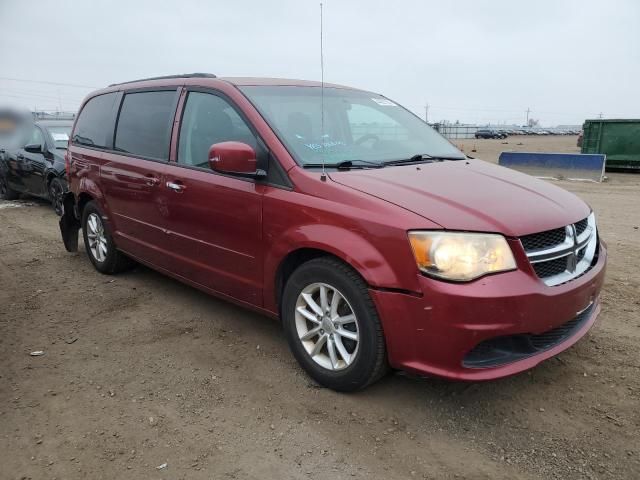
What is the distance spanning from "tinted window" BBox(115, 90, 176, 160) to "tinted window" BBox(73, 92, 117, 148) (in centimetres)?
29

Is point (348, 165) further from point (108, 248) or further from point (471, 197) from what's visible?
point (108, 248)

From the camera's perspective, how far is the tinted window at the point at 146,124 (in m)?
4.10

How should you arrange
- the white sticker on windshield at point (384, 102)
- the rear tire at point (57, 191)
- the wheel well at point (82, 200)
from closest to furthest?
the white sticker on windshield at point (384, 102), the wheel well at point (82, 200), the rear tire at point (57, 191)

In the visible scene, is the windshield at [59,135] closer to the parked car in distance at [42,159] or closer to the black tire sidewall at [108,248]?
the parked car in distance at [42,159]

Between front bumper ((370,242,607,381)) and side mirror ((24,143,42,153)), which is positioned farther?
side mirror ((24,143,42,153))

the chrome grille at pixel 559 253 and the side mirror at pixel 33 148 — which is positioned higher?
the side mirror at pixel 33 148

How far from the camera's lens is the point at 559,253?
272cm

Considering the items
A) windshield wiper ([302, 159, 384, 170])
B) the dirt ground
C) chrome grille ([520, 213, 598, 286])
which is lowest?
the dirt ground

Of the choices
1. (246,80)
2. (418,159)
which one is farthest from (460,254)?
(246,80)

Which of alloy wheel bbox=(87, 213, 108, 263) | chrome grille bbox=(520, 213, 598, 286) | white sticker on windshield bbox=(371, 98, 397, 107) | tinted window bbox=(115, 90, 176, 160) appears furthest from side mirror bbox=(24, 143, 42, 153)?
chrome grille bbox=(520, 213, 598, 286)

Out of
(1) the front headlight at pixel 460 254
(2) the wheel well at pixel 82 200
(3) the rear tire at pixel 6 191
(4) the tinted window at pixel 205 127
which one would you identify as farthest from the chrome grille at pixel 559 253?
(3) the rear tire at pixel 6 191

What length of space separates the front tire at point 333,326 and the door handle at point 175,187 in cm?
123

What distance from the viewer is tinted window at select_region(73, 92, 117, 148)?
5.02 m

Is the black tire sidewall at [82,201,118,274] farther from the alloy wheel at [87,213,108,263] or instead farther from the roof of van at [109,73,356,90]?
the roof of van at [109,73,356,90]
